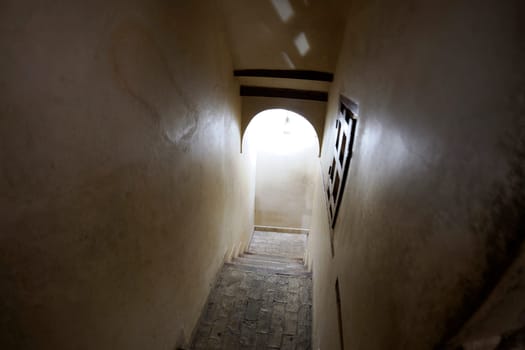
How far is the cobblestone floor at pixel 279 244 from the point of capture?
7586 millimetres

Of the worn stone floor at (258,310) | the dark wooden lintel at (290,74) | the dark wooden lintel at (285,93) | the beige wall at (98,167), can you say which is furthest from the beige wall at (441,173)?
the dark wooden lintel at (285,93)

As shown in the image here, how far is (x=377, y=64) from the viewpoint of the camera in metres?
1.47

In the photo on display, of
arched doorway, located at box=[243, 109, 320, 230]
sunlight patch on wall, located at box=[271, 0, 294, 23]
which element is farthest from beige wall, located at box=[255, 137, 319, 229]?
sunlight patch on wall, located at box=[271, 0, 294, 23]

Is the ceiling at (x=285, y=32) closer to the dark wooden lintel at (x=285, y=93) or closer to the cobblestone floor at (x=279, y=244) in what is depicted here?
the dark wooden lintel at (x=285, y=93)

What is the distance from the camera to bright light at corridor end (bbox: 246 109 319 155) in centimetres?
805

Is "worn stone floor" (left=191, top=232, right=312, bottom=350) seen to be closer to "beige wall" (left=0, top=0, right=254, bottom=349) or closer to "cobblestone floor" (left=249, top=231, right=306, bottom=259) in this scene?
"beige wall" (left=0, top=0, right=254, bottom=349)

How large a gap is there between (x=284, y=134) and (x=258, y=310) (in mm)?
5744

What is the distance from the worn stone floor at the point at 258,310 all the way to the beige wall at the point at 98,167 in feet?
2.64

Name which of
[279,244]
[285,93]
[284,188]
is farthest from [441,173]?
[284,188]

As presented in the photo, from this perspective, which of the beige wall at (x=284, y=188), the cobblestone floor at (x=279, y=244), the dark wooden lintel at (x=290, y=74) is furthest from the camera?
the beige wall at (x=284, y=188)

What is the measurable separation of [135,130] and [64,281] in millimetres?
891

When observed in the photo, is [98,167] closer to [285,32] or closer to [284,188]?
[285,32]

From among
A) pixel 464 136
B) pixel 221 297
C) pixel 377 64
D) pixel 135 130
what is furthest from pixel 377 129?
pixel 221 297

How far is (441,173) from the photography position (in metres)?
0.66
